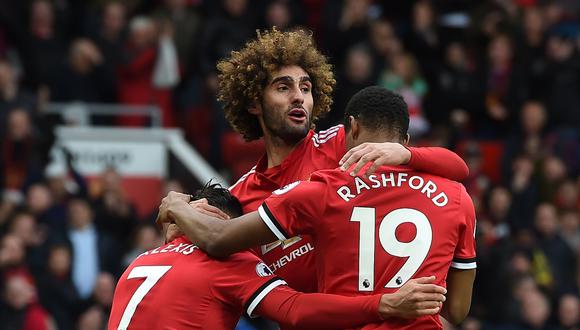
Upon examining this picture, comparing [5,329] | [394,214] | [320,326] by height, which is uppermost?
→ [394,214]

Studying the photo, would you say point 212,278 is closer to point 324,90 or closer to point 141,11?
point 324,90

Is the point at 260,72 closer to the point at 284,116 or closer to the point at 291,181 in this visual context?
the point at 284,116

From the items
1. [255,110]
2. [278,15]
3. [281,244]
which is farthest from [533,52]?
[281,244]

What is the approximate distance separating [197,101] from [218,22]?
0.84 meters

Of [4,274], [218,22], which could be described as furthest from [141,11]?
[4,274]

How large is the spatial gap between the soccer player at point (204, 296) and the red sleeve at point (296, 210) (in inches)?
12.8

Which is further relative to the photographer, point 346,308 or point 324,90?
point 324,90

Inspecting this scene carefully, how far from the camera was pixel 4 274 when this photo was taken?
40.9 feet

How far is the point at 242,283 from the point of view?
7082 millimetres

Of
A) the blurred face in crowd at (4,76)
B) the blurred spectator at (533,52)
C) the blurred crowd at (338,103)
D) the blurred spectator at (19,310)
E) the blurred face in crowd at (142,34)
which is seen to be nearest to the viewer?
the blurred spectator at (19,310)

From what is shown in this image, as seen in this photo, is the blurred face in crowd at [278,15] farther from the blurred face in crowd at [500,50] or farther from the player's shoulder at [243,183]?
the player's shoulder at [243,183]

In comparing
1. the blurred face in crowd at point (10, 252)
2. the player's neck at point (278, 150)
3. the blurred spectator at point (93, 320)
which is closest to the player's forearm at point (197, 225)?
the player's neck at point (278, 150)

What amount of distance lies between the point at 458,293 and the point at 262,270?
94 cm

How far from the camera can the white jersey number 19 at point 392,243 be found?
6.78 m
